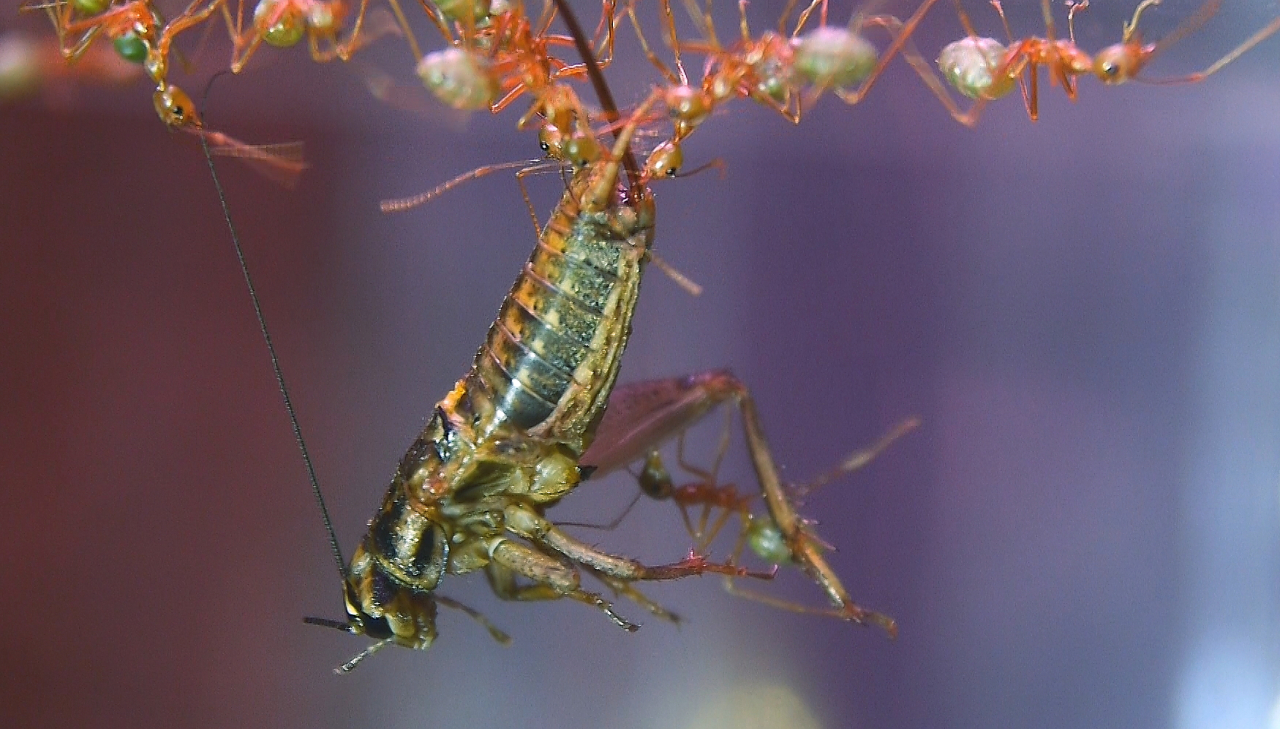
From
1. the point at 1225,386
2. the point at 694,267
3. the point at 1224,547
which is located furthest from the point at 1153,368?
the point at 694,267

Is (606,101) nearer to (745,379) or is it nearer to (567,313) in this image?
(567,313)

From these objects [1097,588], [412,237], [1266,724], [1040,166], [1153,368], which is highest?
[412,237]

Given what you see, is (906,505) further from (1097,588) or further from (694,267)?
(694,267)

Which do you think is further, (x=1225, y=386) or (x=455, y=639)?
(x=455, y=639)

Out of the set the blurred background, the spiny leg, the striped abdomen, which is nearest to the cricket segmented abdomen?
the striped abdomen

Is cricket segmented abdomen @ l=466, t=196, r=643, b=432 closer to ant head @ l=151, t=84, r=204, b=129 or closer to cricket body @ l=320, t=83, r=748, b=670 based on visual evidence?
cricket body @ l=320, t=83, r=748, b=670

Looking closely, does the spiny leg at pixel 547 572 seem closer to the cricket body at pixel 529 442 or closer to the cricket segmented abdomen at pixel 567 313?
the cricket body at pixel 529 442
